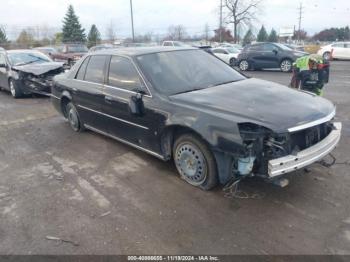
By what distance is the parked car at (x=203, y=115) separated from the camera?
3.26 m

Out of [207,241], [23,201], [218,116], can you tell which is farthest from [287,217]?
[23,201]

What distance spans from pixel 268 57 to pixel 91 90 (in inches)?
548

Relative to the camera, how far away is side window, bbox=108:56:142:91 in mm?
4482

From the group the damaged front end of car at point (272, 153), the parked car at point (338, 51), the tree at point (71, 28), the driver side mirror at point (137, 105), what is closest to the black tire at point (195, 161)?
the damaged front end of car at point (272, 153)

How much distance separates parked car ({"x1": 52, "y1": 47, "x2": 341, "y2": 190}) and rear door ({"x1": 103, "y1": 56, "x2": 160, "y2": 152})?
1 cm

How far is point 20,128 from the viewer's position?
7031mm

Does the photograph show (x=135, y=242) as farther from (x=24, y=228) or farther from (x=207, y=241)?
(x=24, y=228)

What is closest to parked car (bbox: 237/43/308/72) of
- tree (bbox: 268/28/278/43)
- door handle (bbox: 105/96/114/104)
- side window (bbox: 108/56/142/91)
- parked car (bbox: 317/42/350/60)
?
parked car (bbox: 317/42/350/60)

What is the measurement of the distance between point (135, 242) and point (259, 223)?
122 cm

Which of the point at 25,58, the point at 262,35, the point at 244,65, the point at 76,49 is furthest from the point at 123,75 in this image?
the point at 262,35

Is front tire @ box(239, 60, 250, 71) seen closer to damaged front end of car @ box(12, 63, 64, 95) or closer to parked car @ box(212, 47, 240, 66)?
parked car @ box(212, 47, 240, 66)

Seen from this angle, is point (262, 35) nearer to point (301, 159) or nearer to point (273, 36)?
point (273, 36)

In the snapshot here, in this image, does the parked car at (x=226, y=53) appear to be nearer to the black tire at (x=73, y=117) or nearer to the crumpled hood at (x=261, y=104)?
the black tire at (x=73, y=117)

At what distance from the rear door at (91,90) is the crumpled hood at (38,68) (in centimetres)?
424
